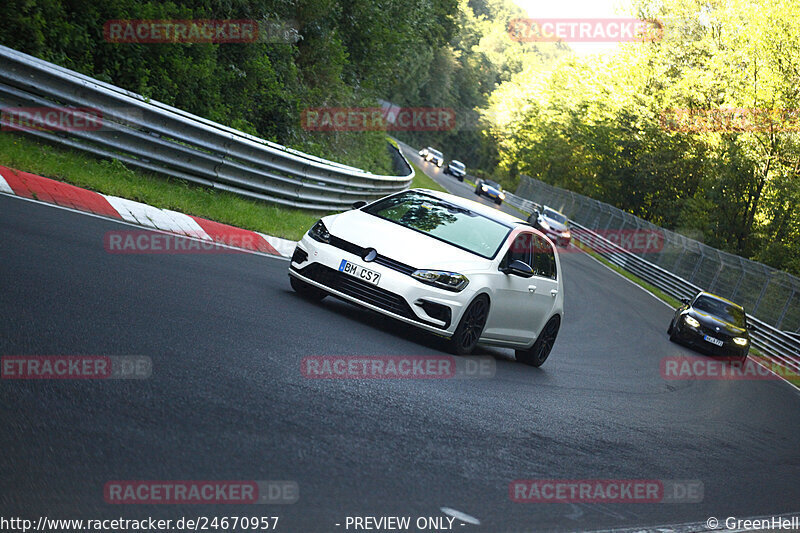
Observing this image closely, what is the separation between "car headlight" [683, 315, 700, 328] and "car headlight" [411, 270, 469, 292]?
1410 centimetres

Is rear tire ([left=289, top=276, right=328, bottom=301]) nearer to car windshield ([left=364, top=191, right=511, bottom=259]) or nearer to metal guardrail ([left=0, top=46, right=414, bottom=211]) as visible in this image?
car windshield ([left=364, top=191, right=511, bottom=259])

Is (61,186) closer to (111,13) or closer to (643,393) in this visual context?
(111,13)

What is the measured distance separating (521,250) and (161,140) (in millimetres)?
5911

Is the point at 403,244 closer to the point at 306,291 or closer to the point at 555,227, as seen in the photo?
the point at 306,291

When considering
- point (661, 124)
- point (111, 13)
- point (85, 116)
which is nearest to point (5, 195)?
point (85, 116)

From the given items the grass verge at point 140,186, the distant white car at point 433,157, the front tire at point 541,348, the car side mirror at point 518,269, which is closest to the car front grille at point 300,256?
the car side mirror at point 518,269

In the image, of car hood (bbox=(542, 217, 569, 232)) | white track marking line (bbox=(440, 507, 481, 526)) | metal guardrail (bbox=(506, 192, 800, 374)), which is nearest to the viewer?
white track marking line (bbox=(440, 507, 481, 526))

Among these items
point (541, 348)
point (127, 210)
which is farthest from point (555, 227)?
point (127, 210)

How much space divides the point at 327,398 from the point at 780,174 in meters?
39.5

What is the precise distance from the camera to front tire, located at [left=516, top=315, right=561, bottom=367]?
11.2 meters

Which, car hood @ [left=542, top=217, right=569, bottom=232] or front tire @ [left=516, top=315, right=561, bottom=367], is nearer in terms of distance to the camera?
front tire @ [left=516, top=315, right=561, bottom=367]

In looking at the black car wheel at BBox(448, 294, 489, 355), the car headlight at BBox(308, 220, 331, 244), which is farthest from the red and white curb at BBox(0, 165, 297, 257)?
the black car wheel at BBox(448, 294, 489, 355)

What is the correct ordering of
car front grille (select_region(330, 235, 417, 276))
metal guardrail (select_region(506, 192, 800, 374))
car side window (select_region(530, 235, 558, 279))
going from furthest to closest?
metal guardrail (select_region(506, 192, 800, 374))
car side window (select_region(530, 235, 558, 279))
car front grille (select_region(330, 235, 417, 276))

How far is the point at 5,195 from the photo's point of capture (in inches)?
388
